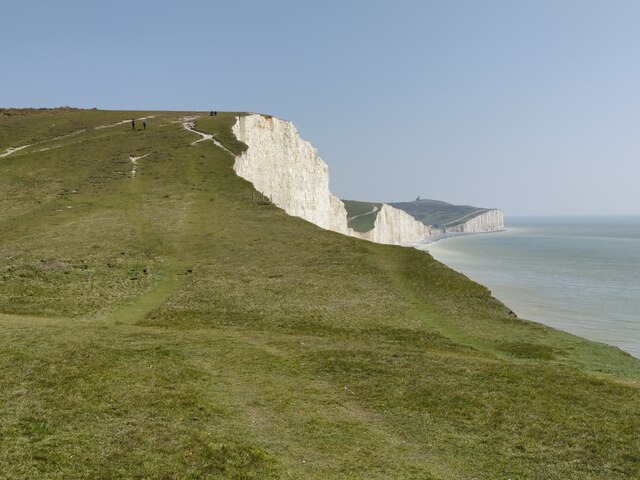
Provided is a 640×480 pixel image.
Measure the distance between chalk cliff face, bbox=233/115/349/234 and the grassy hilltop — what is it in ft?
122

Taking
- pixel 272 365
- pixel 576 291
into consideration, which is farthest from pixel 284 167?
pixel 272 365

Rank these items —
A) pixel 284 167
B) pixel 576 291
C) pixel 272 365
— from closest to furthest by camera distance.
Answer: pixel 272 365, pixel 576 291, pixel 284 167

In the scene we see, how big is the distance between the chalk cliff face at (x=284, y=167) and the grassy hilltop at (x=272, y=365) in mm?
37293

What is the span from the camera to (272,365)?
75.8 ft

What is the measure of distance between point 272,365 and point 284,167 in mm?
90792

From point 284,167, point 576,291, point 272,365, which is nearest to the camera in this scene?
point 272,365

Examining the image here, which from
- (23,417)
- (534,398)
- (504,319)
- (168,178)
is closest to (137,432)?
(23,417)

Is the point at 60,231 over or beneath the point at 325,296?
over

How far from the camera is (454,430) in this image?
57.5ft

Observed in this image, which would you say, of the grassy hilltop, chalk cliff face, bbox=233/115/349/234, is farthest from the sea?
chalk cliff face, bbox=233/115/349/234

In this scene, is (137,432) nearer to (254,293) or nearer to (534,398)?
(534,398)

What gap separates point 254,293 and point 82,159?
5591 cm

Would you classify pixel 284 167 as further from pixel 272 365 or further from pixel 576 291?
pixel 272 365

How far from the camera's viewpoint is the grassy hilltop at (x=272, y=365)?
49.0 feet
